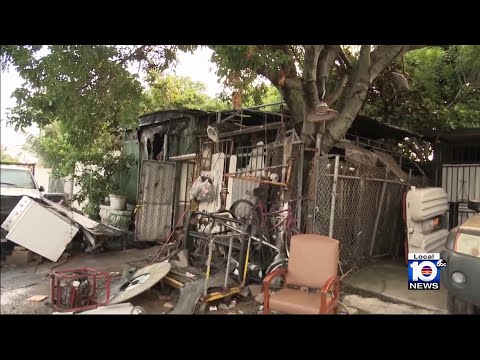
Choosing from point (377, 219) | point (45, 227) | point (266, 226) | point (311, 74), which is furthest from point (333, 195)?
point (45, 227)

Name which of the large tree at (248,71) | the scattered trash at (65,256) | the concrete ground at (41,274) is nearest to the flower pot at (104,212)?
the concrete ground at (41,274)

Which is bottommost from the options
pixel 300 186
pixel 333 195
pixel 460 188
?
pixel 333 195

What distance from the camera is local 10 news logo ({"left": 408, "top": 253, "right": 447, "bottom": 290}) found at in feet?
15.5

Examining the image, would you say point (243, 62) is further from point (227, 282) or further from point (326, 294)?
point (227, 282)

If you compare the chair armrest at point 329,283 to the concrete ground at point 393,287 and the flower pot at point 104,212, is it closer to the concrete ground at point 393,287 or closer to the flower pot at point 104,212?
the concrete ground at point 393,287

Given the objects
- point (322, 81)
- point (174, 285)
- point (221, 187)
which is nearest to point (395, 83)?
point (322, 81)

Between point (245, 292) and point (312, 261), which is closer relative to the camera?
point (312, 261)

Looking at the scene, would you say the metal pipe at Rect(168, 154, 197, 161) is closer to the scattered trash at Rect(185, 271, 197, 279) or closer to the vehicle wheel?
the scattered trash at Rect(185, 271, 197, 279)

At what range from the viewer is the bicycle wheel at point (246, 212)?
5882mm

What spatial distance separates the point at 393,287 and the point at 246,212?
263 cm

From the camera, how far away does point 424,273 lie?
4.84 meters

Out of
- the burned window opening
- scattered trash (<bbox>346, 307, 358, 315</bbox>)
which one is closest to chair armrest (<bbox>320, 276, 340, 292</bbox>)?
scattered trash (<bbox>346, 307, 358, 315</bbox>)

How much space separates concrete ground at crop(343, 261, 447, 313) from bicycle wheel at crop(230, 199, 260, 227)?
1727mm

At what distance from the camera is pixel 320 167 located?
19.2 ft
